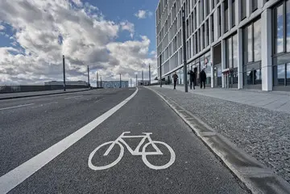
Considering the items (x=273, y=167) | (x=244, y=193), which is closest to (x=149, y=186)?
(x=244, y=193)

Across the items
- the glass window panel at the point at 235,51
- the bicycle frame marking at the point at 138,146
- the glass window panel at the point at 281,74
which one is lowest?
the bicycle frame marking at the point at 138,146

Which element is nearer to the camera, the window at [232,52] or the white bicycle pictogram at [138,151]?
the white bicycle pictogram at [138,151]

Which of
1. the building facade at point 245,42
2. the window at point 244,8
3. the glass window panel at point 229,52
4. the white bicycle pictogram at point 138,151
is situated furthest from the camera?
the glass window panel at point 229,52

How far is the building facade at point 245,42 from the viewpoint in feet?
41.9

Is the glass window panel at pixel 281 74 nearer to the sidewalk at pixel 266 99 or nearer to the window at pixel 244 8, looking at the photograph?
the sidewalk at pixel 266 99

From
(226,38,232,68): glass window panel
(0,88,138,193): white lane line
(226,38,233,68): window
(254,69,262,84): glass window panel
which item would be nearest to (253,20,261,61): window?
(254,69,262,84): glass window panel

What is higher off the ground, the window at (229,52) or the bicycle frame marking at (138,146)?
the window at (229,52)

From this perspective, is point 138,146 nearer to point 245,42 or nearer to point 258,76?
point 258,76

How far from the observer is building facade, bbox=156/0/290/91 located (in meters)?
12.8

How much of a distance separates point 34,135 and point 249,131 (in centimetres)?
464

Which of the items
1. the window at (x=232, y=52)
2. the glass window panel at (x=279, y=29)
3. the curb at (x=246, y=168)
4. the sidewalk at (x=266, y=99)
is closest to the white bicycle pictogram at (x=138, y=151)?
the curb at (x=246, y=168)

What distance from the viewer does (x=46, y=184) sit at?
2.37 meters

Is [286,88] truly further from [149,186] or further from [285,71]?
[149,186]

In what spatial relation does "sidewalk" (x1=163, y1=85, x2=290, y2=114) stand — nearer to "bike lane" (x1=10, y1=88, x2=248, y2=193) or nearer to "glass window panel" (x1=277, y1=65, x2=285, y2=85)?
"glass window panel" (x1=277, y1=65, x2=285, y2=85)
